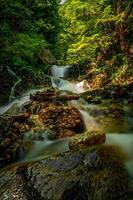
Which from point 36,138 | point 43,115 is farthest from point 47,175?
point 43,115

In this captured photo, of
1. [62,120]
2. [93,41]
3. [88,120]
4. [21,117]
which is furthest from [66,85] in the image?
[21,117]

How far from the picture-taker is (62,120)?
944 cm

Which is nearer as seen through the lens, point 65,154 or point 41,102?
point 65,154

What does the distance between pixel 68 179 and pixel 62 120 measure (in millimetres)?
4410

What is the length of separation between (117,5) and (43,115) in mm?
10569

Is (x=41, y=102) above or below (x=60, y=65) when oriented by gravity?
below

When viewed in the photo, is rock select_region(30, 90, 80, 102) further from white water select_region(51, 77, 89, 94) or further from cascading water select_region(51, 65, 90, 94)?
white water select_region(51, 77, 89, 94)

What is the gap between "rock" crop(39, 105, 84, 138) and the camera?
29.9ft

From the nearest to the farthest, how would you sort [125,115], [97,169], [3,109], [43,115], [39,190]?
[39,190], [97,169], [43,115], [125,115], [3,109]

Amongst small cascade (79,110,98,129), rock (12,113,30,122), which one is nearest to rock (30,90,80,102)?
small cascade (79,110,98,129)

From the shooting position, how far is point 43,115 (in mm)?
9797

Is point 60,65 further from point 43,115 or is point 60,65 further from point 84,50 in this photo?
point 43,115

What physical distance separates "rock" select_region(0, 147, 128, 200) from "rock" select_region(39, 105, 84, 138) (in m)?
3.25

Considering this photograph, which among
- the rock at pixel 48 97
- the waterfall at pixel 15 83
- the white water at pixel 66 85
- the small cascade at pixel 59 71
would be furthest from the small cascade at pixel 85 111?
the small cascade at pixel 59 71
